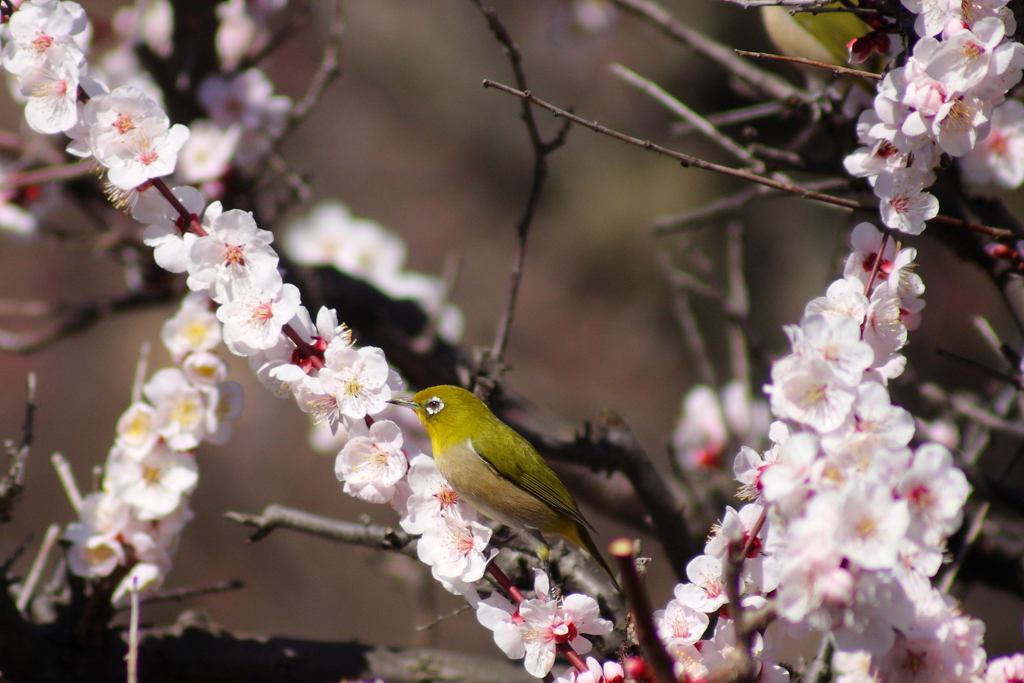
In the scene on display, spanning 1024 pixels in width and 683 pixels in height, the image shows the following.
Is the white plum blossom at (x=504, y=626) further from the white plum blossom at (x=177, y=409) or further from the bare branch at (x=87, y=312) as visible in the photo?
the bare branch at (x=87, y=312)

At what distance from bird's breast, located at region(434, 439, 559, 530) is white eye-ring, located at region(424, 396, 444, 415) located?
0.39 feet

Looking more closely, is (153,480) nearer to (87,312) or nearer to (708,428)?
(87,312)

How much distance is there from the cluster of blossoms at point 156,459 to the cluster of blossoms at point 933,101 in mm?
1654

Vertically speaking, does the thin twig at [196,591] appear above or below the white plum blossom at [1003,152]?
below

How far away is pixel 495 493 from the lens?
6.81 ft

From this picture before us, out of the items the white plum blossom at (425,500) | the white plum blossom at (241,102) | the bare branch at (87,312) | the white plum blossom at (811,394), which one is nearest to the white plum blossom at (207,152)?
the white plum blossom at (241,102)

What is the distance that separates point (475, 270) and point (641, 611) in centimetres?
727

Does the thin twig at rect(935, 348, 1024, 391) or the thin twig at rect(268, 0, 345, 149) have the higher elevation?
the thin twig at rect(935, 348, 1024, 391)

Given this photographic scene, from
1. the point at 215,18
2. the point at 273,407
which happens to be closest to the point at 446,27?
the point at 273,407

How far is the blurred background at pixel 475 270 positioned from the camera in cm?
632

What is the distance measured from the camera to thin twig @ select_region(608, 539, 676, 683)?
1031 millimetres

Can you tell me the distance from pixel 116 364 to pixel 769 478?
22.9 ft

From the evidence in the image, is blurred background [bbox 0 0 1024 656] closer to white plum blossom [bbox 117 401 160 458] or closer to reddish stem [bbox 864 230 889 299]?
white plum blossom [bbox 117 401 160 458]

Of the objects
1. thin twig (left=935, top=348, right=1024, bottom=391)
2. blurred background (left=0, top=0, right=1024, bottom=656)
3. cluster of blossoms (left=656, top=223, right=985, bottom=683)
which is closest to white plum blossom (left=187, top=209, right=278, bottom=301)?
cluster of blossoms (left=656, top=223, right=985, bottom=683)
